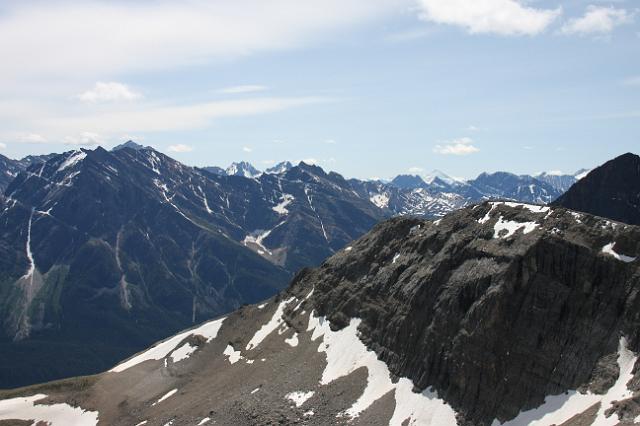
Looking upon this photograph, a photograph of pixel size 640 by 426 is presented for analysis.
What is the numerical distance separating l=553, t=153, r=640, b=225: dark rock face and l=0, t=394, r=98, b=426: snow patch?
522ft

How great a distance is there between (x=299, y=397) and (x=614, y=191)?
139649 millimetres

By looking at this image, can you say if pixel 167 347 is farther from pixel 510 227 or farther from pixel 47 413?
pixel 510 227

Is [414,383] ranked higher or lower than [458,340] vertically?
lower

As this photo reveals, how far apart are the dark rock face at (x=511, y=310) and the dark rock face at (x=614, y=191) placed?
98987mm

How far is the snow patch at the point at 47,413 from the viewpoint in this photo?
124 meters

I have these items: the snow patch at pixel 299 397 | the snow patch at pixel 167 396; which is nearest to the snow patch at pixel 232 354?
the snow patch at pixel 167 396

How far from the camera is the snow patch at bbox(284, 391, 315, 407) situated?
95787 millimetres

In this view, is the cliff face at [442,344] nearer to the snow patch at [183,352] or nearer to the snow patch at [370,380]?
the snow patch at [370,380]

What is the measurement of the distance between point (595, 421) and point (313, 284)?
84972 millimetres

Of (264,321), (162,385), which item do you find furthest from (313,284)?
(162,385)

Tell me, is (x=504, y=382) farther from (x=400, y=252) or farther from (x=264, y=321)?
(x=264, y=321)

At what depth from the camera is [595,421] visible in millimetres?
64125

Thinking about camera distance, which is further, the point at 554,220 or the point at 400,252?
the point at 400,252

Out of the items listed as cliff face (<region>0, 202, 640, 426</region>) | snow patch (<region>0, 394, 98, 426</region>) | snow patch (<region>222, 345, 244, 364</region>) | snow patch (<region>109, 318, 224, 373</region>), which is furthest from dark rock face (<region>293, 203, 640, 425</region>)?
snow patch (<region>0, 394, 98, 426</region>)
